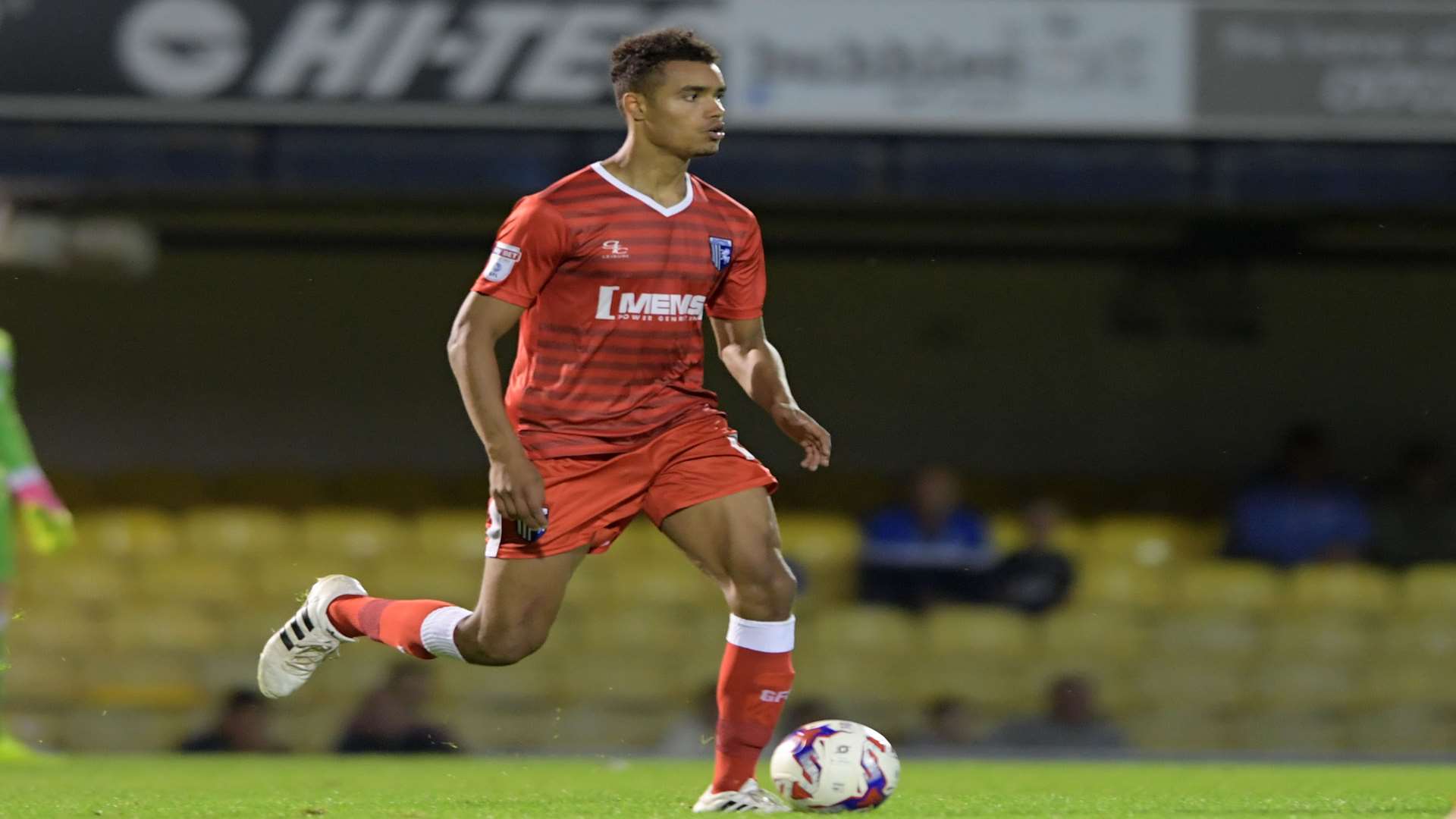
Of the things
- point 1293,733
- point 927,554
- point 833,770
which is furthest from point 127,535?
point 833,770

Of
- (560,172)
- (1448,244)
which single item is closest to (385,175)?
(560,172)

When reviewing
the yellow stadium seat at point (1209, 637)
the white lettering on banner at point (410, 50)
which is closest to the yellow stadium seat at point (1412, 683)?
the yellow stadium seat at point (1209, 637)

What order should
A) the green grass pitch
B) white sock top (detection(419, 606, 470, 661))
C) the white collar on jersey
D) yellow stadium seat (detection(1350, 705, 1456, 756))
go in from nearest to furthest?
1. the white collar on jersey
2. white sock top (detection(419, 606, 470, 661))
3. the green grass pitch
4. yellow stadium seat (detection(1350, 705, 1456, 756))

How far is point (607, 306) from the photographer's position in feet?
14.9

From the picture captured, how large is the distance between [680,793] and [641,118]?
1981 millimetres

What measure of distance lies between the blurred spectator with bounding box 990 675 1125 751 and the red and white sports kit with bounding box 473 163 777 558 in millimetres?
4691

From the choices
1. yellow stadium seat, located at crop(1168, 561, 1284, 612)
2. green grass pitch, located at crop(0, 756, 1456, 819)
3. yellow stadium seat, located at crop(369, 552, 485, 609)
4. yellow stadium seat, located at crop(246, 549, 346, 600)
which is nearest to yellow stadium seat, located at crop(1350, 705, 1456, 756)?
yellow stadium seat, located at crop(1168, 561, 1284, 612)

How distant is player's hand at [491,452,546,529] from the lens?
433 centimetres

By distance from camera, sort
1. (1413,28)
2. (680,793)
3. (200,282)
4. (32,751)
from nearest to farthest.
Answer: (680,793)
(32,751)
(1413,28)
(200,282)

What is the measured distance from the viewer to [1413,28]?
363 inches

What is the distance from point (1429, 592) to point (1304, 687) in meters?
0.85

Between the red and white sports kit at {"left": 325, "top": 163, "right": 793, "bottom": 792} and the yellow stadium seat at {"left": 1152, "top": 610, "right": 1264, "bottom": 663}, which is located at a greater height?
the red and white sports kit at {"left": 325, "top": 163, "right": 793, "bottom": 792}

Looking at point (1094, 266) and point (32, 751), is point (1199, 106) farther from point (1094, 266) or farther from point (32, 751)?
point (32, 751)

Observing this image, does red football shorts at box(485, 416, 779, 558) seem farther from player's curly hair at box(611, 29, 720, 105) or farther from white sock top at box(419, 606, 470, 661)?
player's curly hair at box(611, 29, 720, 105)
